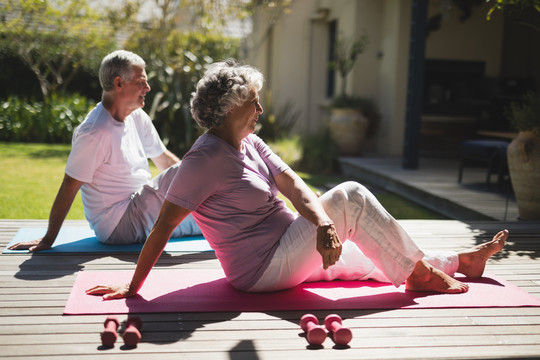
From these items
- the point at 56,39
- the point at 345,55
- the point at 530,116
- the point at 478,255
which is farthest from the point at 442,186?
the point at 56,39

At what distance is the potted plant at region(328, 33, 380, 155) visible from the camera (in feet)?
31.5

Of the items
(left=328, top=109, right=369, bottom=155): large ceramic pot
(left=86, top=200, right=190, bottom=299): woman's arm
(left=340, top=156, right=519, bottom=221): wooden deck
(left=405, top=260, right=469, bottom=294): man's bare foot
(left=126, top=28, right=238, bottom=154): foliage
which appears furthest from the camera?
(left=328, top=109, right=369, bottom=155): large ceramic pot

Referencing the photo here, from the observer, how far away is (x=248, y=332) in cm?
228

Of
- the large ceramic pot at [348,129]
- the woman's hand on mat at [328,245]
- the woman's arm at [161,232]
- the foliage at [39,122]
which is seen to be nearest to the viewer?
the woman's hand on mat at [328,245]

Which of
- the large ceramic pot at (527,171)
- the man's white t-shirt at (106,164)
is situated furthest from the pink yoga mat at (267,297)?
the large ceramic pot at (527,171)

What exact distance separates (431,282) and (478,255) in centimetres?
38

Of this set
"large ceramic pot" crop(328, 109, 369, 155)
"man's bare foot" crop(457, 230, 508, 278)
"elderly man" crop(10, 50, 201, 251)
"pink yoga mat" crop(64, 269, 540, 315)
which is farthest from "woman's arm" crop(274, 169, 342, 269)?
"large ceramic pot" crop(328, 109, 369, 155)

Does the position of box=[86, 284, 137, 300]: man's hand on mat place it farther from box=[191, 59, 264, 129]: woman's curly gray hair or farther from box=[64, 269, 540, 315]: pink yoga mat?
box=[191, 59, 264, 129]: woman's curly gray hair

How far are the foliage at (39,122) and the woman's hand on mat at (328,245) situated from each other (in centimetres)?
914

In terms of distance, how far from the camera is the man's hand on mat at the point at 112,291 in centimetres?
261

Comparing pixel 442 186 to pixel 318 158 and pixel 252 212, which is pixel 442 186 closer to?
pixel 318 158

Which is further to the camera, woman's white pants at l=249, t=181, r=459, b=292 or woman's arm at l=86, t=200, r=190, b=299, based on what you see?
woman's white pants at l=249, t=181, r=459, b=292

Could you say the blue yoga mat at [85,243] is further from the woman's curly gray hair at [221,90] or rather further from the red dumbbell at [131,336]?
the red dumbbell at [131,336]

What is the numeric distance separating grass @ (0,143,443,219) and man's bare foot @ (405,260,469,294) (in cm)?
290
